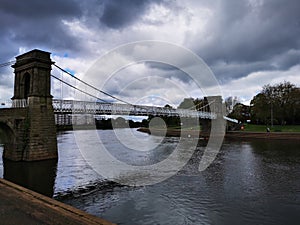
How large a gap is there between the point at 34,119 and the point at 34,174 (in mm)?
5353

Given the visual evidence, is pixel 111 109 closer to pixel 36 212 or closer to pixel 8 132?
pixel 8 132

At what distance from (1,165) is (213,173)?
1505 centimetres

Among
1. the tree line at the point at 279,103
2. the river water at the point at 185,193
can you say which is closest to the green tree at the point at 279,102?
the tree line at the point at 279,103

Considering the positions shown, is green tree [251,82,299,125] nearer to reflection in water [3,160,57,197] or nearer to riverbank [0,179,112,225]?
reflection in water [3,160,57,197]

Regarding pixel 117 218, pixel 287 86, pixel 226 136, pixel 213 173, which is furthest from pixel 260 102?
pixel 117 218

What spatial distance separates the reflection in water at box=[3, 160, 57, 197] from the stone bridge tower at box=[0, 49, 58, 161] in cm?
88

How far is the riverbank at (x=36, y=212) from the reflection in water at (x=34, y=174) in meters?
4.38

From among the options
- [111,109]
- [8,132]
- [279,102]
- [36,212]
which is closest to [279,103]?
[279,102]

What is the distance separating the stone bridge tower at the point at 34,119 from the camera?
18.8 metres

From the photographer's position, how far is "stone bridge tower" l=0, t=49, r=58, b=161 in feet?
61.8

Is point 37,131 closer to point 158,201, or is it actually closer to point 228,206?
point 158,201

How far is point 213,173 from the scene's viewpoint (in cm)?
1597

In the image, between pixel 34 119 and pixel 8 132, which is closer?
pixel 34 119

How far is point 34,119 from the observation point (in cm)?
1917
